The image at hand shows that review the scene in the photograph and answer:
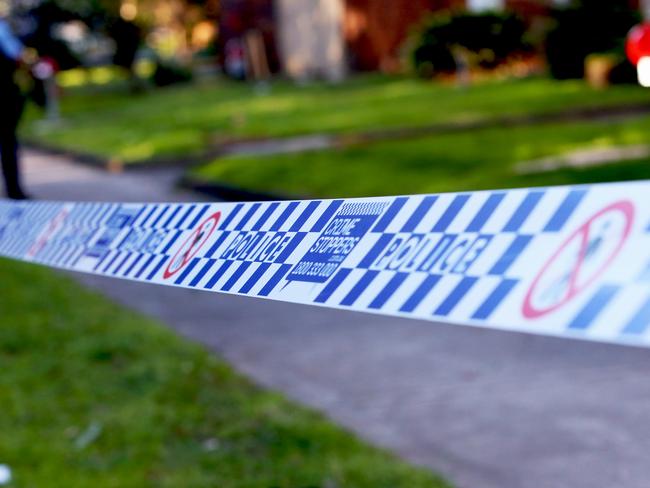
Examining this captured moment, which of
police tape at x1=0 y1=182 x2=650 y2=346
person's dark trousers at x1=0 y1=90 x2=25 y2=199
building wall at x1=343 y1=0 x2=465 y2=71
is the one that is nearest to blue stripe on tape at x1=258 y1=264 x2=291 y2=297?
police tape at x1=0 y1=182 x2=650 y2=346

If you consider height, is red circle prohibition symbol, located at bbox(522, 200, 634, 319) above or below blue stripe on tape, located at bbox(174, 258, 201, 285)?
above

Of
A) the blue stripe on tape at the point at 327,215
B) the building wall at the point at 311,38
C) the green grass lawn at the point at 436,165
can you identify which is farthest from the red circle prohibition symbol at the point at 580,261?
the building wall at the point at 311,38

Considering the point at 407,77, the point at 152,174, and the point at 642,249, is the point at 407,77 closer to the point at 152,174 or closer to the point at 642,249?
the point at 152,174

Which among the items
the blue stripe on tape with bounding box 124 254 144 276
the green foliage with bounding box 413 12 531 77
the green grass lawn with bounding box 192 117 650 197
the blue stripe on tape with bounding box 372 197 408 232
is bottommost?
the green foliage with bounding box 413 12 531 77

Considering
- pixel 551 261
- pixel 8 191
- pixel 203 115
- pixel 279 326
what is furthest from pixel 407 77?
pixel 551 261

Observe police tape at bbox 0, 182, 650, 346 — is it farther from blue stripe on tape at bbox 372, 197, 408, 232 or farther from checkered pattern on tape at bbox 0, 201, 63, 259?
checkered pattern on tape at bbox 0, 201, 63, 259

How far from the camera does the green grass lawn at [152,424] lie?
16.5 ft

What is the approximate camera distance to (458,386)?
625 cm

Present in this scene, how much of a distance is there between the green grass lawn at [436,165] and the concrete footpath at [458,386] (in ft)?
10.9

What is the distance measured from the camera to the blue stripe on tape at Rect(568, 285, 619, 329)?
187 centimetres

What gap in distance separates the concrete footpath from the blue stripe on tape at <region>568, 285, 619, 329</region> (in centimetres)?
306

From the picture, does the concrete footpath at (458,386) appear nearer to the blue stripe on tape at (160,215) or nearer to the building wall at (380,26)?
the blue stripe on tape at (160,215)

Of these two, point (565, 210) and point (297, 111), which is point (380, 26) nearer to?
point (297, 111)

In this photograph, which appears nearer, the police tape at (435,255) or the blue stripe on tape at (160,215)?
the police tape at (435,255)
